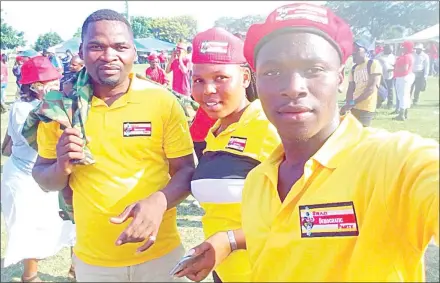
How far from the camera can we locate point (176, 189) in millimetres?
2033

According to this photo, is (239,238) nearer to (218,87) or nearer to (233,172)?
(233,172)

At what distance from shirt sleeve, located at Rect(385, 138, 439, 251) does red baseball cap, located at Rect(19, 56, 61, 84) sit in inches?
139

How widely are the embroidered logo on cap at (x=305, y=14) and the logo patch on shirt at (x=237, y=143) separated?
745 mm

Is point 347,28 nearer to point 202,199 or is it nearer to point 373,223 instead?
point 373,223

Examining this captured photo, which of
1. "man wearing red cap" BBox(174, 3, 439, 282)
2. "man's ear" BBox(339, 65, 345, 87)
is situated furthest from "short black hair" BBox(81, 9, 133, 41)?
"man's ear" BBox(339, 65, 345, 87)

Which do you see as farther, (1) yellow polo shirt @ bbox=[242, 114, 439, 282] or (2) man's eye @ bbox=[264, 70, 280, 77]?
(2) man's eye @ bbox=[264, 70, 280, 77]

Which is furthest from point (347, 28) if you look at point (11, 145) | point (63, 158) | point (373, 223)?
point (11, 145)

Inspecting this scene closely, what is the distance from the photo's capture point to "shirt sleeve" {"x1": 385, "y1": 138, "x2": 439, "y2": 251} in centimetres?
87

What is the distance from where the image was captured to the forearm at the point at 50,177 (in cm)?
205

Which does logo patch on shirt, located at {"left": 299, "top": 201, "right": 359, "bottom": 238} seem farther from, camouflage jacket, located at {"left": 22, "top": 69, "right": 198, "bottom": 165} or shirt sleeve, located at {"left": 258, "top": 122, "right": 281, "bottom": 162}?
camouflage jacket, located at {"left": 22, "top": 69, "right": 198, "bottom": 165}

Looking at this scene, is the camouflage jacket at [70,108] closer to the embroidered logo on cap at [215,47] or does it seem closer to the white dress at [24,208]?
the embroidered logo on cap at [215,47]

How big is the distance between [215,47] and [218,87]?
0.55ft

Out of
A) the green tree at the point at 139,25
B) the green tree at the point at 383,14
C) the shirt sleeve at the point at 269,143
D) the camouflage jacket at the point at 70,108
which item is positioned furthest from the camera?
the green tree at the point at 139,25

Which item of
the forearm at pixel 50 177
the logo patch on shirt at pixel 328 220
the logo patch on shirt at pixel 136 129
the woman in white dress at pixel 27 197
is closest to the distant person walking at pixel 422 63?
the logo patch on shirt at pixel 328 220
